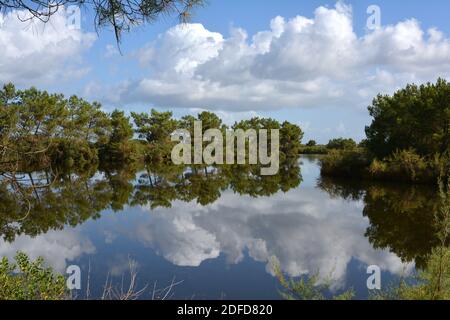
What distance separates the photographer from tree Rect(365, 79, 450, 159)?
25.0 meters

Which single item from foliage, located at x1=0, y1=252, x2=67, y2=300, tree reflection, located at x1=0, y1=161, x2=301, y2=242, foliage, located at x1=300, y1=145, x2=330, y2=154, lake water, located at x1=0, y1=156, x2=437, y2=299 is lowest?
lake water, located at x1=0, y1=156, x2=437, y2=299

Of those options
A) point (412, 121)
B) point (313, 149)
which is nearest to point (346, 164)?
point (412, 121)

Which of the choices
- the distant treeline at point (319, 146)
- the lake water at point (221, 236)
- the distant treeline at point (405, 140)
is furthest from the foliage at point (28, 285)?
the distant treeline at point (319, 146)

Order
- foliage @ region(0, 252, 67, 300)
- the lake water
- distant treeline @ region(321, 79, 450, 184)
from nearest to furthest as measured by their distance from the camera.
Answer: foliage @ region(0, 252, 67, 300) → the lake water → distant treeline @ region(321, 79, 450, 184)

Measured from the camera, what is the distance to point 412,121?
26.3 m

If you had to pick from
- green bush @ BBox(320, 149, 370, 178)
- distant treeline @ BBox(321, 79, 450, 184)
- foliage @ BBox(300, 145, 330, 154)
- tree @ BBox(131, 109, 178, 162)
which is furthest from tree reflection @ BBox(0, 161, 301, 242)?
foliage @ BBox(300, 145, 330, 154)

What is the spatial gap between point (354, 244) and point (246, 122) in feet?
158

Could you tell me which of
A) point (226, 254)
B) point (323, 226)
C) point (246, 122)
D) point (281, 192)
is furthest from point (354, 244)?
point (246, 122)

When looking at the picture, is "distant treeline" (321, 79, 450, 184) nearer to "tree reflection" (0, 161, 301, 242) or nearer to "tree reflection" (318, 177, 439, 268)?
"tree reflection" (318, 177, 439, 268)

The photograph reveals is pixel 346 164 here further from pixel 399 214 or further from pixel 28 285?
pixel 28 285

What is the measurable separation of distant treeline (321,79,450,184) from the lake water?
2.81m

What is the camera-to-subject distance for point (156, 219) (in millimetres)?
15141

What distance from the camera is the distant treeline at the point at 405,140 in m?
24.5

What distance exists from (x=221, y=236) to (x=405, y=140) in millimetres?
18786
